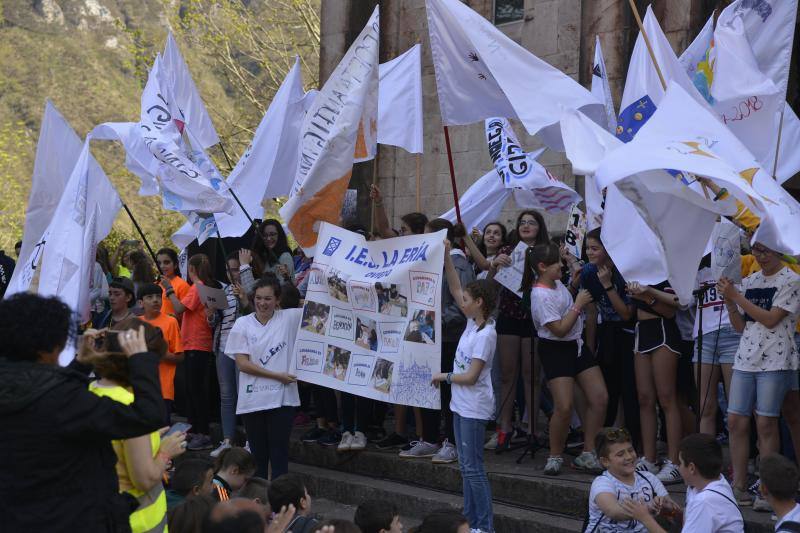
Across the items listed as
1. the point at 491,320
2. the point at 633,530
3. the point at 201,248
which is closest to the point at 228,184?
the point at 201,248

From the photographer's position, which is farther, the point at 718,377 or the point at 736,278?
the point at 718,377

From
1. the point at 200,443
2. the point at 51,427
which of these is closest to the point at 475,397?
the point at 200,443

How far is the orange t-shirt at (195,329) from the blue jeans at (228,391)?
2.18 feet

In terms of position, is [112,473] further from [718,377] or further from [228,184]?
[228,184]

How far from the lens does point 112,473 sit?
14.7 feet

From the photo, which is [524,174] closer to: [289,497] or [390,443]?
[390,443]

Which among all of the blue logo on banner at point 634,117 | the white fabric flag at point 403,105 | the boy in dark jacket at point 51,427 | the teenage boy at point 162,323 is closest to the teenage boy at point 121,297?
the teenage boy at point 162,323

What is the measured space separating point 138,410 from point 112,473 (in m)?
0.32

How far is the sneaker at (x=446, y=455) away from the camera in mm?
9195

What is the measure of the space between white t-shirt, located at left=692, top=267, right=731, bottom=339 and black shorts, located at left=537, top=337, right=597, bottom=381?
88 cm

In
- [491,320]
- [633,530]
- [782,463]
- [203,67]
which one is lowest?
[633,530]

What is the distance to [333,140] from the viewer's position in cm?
877

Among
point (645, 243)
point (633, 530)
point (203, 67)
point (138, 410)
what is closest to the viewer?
point (138, 410)

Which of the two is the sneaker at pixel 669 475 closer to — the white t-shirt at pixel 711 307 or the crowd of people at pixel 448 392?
the crowd of people at pixel 448 392
